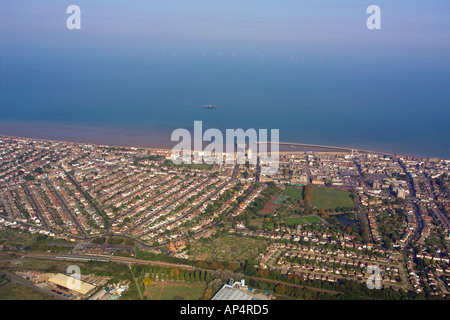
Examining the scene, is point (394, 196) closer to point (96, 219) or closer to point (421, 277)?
point (421, 277)

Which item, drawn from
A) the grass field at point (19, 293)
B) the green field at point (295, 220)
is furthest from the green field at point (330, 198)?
the grass field at point (19, 293)

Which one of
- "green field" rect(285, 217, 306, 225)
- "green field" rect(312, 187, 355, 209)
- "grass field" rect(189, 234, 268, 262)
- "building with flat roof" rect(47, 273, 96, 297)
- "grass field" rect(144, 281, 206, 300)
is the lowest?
"grass field" rect(144, 281, 206, 300)

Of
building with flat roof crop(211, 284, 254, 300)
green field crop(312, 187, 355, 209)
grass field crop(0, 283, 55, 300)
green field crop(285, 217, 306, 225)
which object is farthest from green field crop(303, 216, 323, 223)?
grass field crop(0, 283, 55, 300)

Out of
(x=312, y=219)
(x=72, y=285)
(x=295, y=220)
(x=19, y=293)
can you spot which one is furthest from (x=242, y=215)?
(x=19, y=293)

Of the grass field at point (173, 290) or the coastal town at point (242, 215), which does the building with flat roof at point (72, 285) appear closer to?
the coastal town at point (242, 215)

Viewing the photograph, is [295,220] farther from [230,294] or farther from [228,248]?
[230,294]

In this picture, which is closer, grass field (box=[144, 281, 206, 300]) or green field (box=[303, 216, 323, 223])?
grass field (box=[144, 281, 206, 300])

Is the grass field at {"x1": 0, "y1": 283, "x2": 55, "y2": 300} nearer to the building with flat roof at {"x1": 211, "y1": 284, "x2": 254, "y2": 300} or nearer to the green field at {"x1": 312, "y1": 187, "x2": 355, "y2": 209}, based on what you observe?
the building with flat roof at {"x1": 211, "y1": 284, "x2": 254, "y2": 300}
